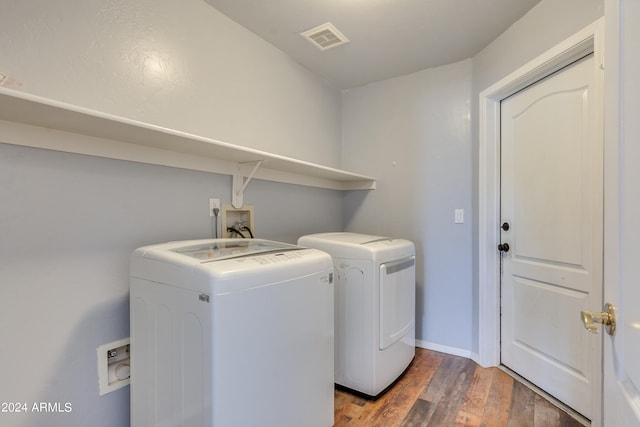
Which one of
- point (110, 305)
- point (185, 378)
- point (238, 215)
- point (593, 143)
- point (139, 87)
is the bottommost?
point (185, 378)

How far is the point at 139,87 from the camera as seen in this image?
139cm

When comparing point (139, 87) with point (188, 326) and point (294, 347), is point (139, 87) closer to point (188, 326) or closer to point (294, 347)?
point (188, 326)

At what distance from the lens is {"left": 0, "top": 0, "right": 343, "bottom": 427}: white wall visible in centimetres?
106

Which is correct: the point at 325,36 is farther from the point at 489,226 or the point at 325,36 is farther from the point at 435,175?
the point at 489,226

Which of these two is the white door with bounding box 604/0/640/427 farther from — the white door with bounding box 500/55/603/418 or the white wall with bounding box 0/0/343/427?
the white wall with bounding box 0/0/343/427

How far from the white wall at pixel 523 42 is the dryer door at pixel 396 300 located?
0.56 m

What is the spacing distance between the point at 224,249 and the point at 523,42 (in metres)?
2.02

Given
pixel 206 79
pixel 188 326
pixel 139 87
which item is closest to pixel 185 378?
pixel 188 326

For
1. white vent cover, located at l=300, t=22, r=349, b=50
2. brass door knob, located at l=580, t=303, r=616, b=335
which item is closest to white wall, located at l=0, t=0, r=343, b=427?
white vent cover, located at l=300, t=22, r=349, b=50

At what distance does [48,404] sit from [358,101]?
277cm

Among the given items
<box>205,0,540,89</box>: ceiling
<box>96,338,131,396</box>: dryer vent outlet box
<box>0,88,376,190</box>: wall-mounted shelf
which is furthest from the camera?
<box>205,0,540,89</box>: ceiling

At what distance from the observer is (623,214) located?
2.03 ft

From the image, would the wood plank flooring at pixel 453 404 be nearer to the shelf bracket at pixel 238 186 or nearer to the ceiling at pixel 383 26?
the shelf bracket at pixel 238 186

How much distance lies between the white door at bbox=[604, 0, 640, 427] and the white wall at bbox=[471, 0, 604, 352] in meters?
1.05
